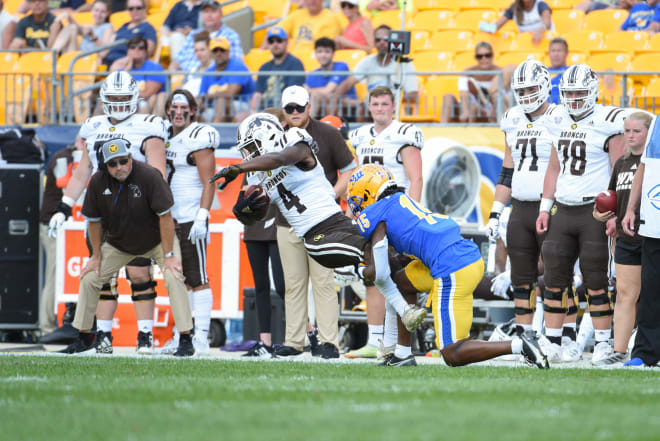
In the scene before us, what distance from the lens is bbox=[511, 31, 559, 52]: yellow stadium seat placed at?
44.8 feet

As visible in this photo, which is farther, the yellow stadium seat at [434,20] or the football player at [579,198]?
the yellow stadium seat at [434,20]

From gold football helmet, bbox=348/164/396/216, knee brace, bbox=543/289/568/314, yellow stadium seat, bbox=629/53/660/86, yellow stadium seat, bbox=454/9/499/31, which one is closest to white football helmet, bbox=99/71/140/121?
gold football helmet, bbox=348/164/396/216

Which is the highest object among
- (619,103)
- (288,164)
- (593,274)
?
(619,103)

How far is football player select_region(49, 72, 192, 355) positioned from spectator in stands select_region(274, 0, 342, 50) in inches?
225

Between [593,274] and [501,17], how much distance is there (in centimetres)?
660

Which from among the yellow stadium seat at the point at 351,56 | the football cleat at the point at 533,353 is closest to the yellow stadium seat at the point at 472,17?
the yellow stadium seat at the point at 351,56

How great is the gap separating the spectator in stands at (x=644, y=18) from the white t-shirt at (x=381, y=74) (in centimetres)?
284

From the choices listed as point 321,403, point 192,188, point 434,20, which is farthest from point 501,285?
point 434,20

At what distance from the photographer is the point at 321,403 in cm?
505

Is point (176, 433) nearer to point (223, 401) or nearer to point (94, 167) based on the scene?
point (223, 401)

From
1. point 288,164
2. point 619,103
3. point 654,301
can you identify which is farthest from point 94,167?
point 619,103

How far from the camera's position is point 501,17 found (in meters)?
14.2

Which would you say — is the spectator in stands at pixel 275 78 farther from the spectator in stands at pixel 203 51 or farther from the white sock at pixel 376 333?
the white sock at pixel 376 333

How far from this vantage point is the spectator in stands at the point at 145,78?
1288 centimetres
